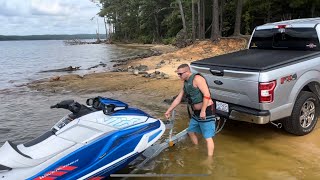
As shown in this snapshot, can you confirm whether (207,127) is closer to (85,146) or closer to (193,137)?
(193,137)

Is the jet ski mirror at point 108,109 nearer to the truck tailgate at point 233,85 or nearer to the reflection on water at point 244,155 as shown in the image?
the reflection on water at point 244,155

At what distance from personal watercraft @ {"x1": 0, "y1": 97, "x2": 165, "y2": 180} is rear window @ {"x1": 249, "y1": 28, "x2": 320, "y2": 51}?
3.61 metres

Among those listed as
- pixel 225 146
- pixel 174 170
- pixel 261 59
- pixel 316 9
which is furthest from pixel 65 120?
pixel 316 9

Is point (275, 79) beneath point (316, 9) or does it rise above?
beneath

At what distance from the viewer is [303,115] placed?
19.6 ft

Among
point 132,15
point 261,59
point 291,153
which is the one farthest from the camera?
point 132,15

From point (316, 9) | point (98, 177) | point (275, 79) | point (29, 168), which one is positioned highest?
point (316, 9)

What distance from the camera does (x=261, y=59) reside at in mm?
5965

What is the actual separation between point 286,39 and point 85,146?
4.93 m

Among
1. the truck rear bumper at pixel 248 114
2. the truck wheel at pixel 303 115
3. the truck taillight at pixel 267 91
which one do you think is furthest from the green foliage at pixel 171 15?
the truck taillight at pixel 267 91

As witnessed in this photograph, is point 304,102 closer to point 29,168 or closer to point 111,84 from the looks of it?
point 29,168

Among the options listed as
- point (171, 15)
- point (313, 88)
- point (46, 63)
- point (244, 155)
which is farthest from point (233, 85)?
point (171, 15)

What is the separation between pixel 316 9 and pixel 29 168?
1280 inches

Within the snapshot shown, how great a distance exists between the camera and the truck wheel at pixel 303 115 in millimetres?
5738
